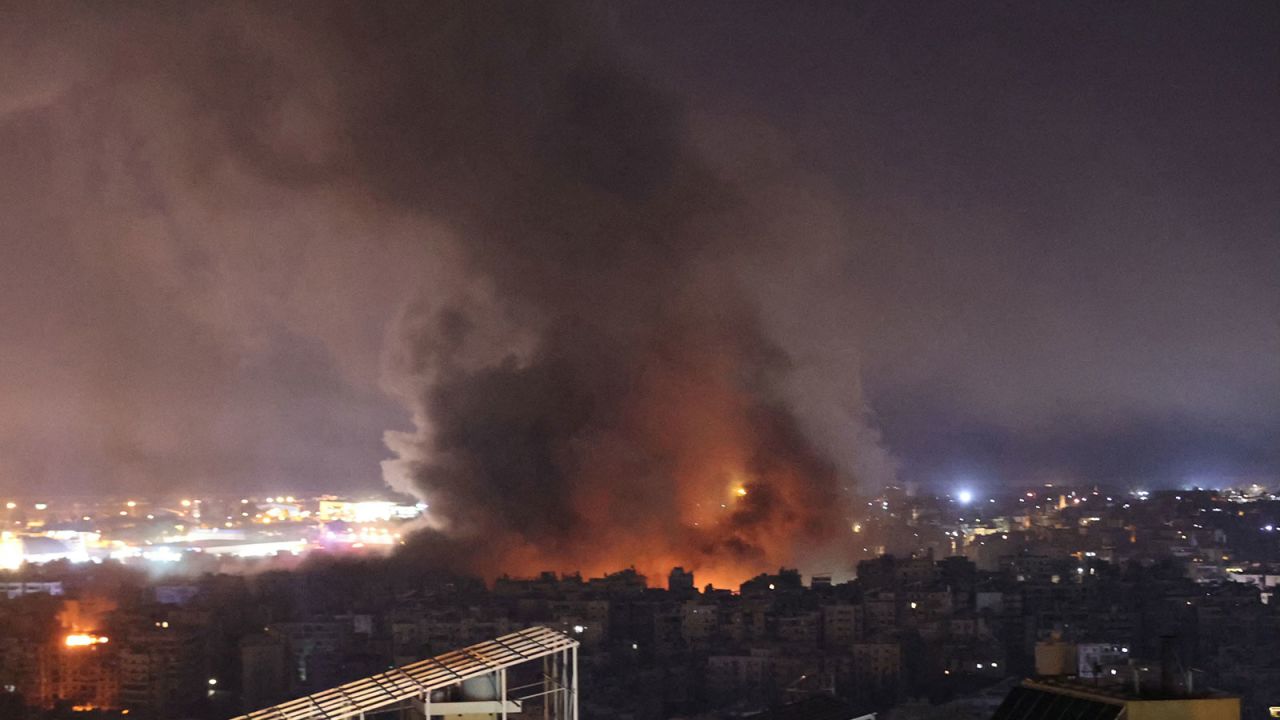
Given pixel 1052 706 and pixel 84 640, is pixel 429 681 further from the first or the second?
pixel 84 640

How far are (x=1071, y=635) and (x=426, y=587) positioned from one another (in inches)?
550

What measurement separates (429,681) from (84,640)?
27119mm

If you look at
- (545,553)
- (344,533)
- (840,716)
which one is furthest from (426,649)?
(344,533)

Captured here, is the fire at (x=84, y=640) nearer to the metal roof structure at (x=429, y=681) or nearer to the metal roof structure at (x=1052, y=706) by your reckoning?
the metal roof structure at (x=429, y=681)

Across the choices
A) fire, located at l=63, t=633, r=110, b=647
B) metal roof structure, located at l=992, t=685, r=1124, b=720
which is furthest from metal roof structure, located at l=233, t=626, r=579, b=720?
fire, located at l=63, t=633, r=110, b=647

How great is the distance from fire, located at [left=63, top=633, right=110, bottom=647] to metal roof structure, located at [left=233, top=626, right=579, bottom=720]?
84.4 ft

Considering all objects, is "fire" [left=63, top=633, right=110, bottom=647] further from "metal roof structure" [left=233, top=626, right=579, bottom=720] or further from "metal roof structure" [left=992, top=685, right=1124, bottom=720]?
"metal roof structure" [left=992, top=685, right=1124, bottom=720]

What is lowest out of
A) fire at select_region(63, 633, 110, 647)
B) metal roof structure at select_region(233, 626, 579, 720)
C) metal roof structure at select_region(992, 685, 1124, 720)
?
metal roof structure at select_region(992, 685, 1124, 720)

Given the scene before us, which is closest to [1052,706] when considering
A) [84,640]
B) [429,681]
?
[429,681]

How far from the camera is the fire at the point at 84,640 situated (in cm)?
3475

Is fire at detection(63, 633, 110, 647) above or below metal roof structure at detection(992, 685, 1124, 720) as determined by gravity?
above

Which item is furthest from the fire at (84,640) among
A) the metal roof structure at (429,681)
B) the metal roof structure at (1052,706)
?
the metal roof structure at (1052,706)

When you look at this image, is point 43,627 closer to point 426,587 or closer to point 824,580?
point 426,587

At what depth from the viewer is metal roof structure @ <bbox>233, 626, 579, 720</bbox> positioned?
9953 millimetres
